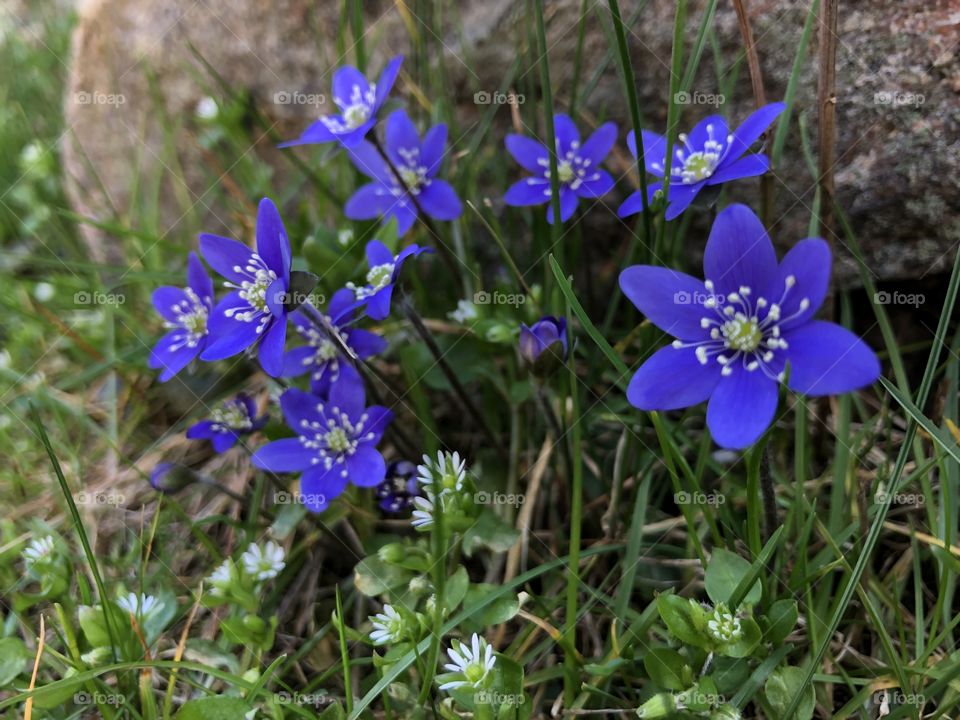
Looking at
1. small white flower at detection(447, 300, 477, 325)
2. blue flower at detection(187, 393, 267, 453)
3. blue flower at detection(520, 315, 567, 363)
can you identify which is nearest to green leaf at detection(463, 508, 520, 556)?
blue flower at detection(520, 315, 567, 363)

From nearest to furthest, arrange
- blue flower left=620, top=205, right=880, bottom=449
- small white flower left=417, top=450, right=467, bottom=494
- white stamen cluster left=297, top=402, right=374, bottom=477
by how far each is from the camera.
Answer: blue flower left=620, top=205, right=880, bottom=449, small white flower left=417, top=450, right=467, bottom=494, white stamen cluster left=297, top=402, right=374, bottom=477

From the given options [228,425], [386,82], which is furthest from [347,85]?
[228,425]

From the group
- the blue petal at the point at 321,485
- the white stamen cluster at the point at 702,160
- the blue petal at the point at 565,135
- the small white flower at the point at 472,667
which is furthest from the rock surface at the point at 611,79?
the small white flower at the point at 472,667

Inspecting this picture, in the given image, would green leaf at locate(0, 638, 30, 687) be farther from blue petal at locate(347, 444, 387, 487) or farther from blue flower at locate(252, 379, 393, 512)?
blue petal at locate(347, 444, 387, 487)

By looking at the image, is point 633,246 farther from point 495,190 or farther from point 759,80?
point 495,190

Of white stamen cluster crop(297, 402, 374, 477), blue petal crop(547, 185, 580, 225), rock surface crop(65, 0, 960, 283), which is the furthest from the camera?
blue petal crop(547, 185, 580, 225)

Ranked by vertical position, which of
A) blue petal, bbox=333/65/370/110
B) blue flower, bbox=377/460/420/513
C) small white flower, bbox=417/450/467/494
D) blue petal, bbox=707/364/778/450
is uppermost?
blue petal, bbox=333/65/370/110

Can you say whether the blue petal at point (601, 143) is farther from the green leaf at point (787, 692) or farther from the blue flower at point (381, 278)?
the green leaf at point (787, 692)
